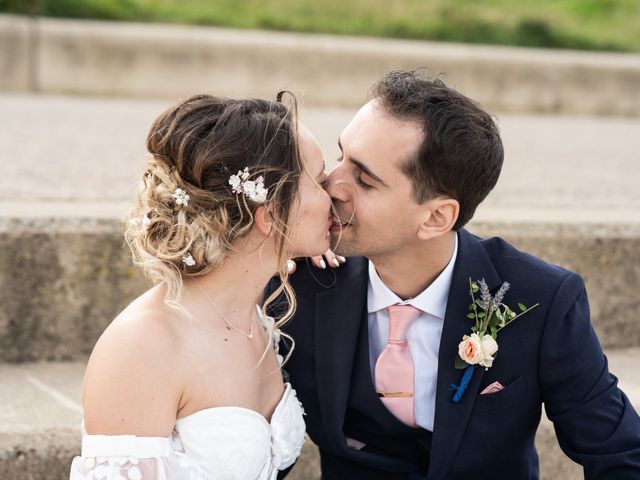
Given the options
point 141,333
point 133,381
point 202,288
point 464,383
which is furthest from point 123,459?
point 464,383

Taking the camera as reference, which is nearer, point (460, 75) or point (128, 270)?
point (128, 270)

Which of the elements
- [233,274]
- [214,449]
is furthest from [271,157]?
[214,449]

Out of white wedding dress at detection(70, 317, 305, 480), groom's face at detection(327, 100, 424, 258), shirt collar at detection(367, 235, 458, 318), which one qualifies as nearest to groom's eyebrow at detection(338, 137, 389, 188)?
groom's face at detection(327, 100, 424, 258)

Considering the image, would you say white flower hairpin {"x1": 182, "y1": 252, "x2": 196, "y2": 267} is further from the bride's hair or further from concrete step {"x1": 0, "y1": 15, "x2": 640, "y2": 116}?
concrete step {"x1": 0, "y1": 15, "x2": 640, "y2": 116}

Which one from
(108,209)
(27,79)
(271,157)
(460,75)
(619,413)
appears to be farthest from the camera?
(460,75)

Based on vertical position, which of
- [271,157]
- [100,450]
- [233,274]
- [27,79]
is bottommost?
[27,79]

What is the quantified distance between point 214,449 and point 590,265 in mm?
1714

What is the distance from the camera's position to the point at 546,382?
2289mm

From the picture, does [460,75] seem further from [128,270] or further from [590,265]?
[128,270]

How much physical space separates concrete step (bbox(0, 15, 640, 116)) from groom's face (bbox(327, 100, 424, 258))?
168 inches

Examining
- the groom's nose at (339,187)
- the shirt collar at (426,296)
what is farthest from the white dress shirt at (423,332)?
the groom's nose at (339,187)

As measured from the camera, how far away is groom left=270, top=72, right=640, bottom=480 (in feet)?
7.45

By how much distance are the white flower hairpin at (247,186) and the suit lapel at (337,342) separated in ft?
1.67

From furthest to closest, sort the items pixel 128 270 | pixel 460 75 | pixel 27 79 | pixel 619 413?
1. pixel 460 75
2. pixel 27 79
3. pixel 128 270
4. pixel 619 413
